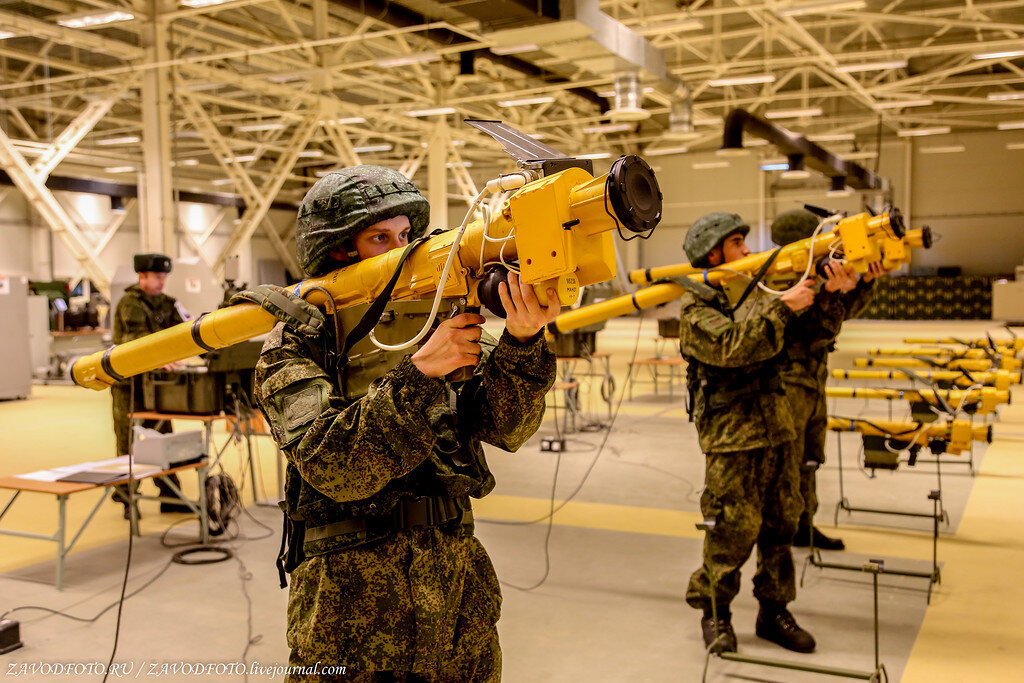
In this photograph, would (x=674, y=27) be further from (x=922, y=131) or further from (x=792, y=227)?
(x=922, y=131)

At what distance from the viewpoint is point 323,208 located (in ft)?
5.59

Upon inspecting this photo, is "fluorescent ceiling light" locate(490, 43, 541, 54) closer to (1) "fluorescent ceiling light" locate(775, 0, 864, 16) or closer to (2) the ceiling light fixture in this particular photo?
(1) "fluorescent ceiling light" locate(775, 0, 864, 16)

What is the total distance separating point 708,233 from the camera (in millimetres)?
3469

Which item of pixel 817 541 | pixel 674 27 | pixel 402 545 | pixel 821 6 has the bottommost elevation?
pixel 817 541

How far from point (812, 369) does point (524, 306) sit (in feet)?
11.2

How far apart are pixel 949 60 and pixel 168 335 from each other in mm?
21754

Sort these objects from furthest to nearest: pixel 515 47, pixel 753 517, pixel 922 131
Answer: pixel 922 131 < pixel 515 47 < pixel 753 517

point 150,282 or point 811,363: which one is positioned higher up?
point 150,282

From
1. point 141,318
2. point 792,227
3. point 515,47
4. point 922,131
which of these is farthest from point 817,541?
point 922,131

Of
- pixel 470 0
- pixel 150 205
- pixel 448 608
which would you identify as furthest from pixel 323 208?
pixel 150 205

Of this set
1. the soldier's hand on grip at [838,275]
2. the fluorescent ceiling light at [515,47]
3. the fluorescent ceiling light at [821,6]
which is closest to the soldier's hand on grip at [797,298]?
the soldier's hand on grip at [838,275]

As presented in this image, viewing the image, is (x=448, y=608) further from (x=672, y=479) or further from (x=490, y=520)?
(x=672, y=479)

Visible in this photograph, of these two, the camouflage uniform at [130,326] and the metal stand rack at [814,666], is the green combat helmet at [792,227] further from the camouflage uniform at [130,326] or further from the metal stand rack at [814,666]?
the camouflage uniform at [130,326]

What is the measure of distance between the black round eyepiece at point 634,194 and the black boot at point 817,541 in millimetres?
3920
